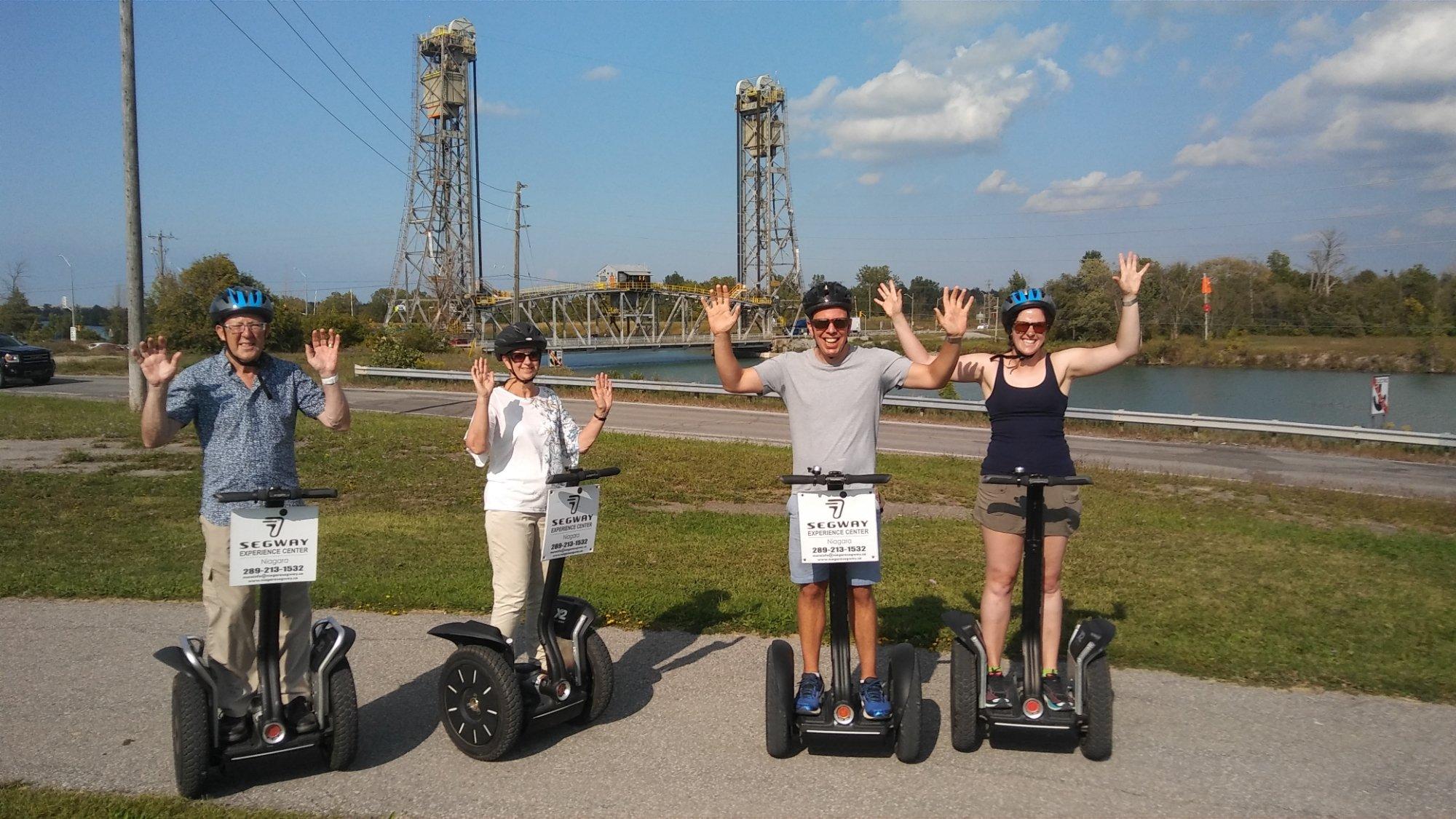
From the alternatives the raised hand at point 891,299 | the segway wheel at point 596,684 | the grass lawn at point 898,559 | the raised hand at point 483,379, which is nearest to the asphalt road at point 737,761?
the segway wheel at point 596,684

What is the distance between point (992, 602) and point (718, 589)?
296cm

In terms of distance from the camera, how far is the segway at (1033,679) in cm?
430

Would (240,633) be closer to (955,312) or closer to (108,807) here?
(108,807)

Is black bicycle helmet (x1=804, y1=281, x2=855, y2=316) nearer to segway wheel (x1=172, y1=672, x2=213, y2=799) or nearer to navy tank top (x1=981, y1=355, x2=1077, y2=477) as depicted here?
navy tank top (x1=981, y1=355, x2=1077, y2=477)

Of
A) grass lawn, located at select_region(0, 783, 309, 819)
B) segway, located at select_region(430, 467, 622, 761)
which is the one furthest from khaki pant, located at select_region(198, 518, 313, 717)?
segway, located at select_region(430, 467, 622, 761)

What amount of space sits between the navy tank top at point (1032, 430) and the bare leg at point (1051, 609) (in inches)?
15.2

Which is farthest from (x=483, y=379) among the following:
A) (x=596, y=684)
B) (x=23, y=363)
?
(x=23, y=363)

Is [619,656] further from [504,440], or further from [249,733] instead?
[249,733]

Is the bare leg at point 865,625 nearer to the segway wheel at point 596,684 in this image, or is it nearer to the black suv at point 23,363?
the segway wheel at point 596,684

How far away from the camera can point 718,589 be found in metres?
7.25

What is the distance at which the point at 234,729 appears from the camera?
4.12 m

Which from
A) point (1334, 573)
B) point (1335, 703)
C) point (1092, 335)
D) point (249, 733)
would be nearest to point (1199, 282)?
point (1092, 335)

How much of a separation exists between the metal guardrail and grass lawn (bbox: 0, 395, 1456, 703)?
6584mm

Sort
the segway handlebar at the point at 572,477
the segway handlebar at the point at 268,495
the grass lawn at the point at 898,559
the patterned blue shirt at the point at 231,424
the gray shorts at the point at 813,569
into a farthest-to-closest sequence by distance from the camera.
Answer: the grass lawn at the point at 898,559
the segway handlebar at the point at 572,477
the gray shorts at the point at 813,569
the patterned blue shirt at the point at 231,424
the segway handlebar at the point at 268,495
